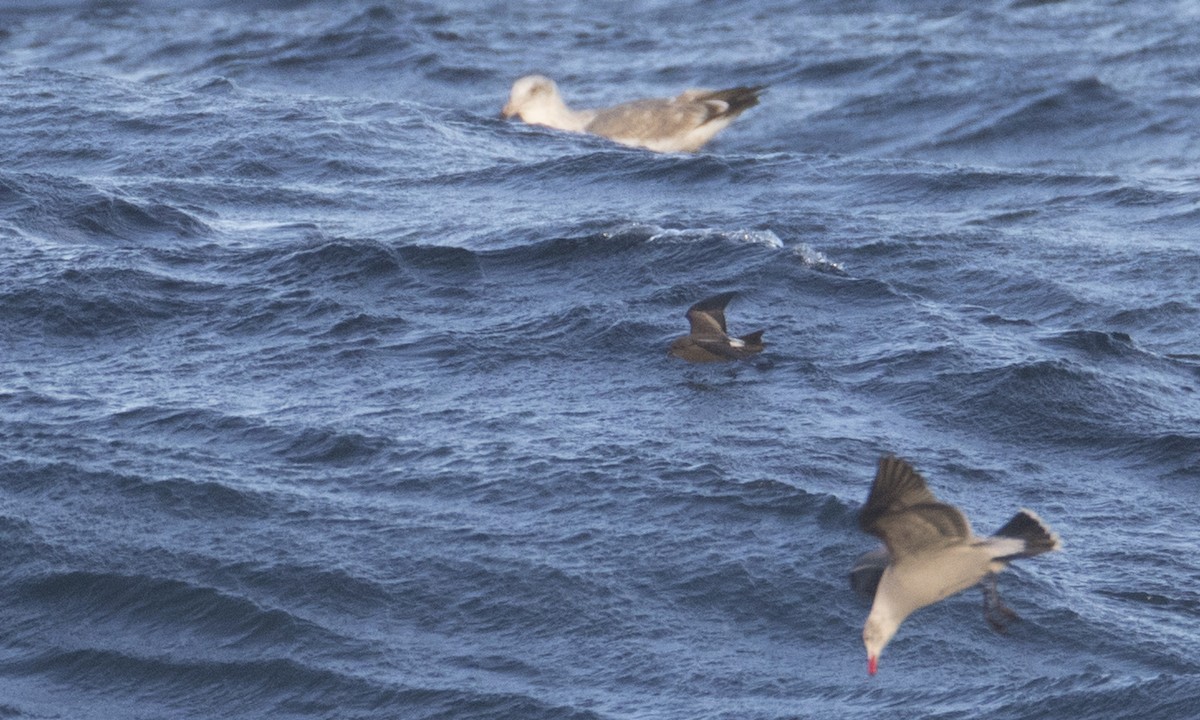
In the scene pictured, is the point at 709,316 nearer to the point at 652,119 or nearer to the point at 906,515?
the point at 906,515

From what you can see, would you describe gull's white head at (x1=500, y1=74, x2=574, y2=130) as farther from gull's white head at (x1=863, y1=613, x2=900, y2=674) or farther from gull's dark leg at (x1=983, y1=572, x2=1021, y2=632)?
gull's white head at (x1=863, y1=613, x2=900, y2=674)

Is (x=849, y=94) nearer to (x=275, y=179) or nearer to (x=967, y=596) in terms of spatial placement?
(x=275, y=179)

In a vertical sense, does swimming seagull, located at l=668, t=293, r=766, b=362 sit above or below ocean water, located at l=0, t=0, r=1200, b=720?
above

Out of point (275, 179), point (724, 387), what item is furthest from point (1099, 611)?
point (275, 179)

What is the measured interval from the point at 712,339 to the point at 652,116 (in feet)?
16.2

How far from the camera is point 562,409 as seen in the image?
795 centimetres

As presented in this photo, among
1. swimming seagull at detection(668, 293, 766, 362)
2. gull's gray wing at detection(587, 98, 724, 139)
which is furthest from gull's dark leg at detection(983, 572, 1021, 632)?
gull's gray wing at detection(587, 98, 724, 139)

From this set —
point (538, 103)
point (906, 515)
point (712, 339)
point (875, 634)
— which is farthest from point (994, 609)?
point (538, 103)

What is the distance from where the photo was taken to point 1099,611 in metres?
6.43

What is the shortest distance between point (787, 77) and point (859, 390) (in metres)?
7.61

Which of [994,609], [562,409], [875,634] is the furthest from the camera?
[562,409]

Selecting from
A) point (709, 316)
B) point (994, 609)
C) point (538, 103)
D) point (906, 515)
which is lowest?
point (994, 609)

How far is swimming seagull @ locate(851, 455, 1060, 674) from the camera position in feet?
18.2

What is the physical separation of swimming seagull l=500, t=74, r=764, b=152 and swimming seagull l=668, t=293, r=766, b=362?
4.65m
